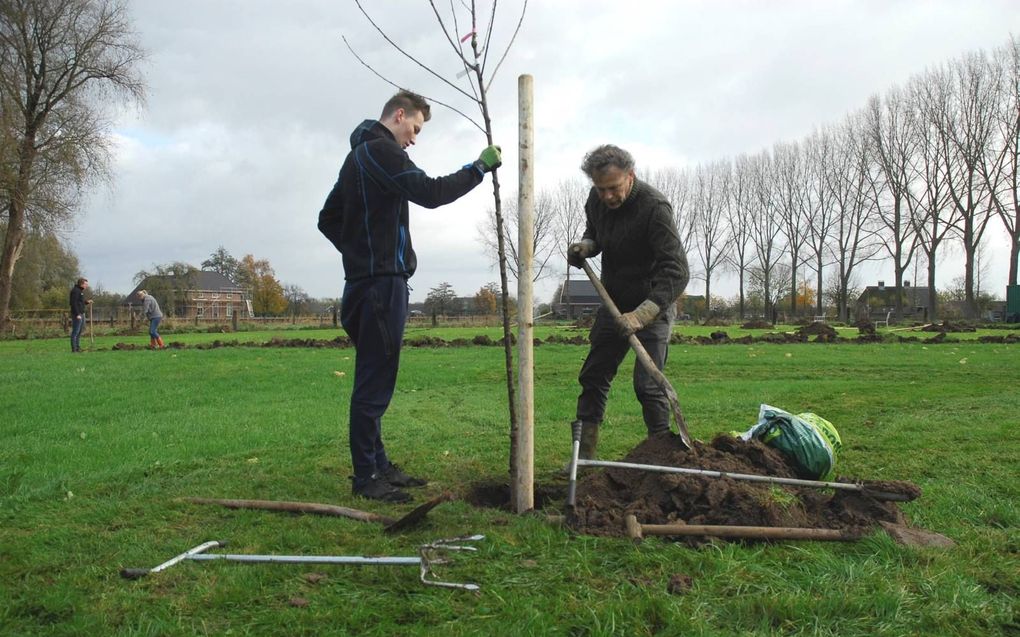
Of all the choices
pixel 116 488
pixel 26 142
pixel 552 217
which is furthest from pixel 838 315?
pixel 116 488

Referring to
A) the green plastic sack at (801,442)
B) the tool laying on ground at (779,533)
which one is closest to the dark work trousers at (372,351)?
the tool laying on ground at (779,533)

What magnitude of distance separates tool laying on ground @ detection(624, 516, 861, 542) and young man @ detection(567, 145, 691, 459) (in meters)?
1.41

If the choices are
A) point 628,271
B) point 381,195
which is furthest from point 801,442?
point 381,195

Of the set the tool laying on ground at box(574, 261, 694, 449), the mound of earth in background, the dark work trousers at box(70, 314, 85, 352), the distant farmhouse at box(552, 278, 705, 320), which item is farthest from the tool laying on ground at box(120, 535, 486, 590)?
the distant farmhouse at box(552, 278, 705, 320)

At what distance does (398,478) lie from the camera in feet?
14.5

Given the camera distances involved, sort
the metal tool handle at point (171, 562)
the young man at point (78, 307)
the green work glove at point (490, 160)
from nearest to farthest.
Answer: the metal tool handle at point (171, 562)
the green work glove at point (490, 160)
the young man at point (78, 307)

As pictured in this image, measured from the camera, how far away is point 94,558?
9.82 feet

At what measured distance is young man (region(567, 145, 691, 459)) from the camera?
14.4 feet

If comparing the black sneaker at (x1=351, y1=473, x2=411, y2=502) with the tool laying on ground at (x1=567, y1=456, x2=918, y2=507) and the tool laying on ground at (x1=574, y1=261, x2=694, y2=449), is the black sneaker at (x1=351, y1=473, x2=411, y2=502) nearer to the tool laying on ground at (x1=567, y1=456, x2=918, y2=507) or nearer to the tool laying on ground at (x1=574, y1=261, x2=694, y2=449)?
the tool laying on ground at (x1=567, y1=456, x2=918, y2=507)

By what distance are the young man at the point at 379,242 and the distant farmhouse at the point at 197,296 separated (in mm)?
37478

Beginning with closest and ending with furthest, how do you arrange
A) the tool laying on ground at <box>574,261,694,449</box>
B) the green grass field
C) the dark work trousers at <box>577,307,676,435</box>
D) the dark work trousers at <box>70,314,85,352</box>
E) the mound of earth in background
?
the green grass field
the mound of earth in background
the tool laying on ground at <box>574,261,694,449</box>
the dark work trousers at <box>577,307,676,435</box>
the dark work trousers at <box>70,314,85,352</box>

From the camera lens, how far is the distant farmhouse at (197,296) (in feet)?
164

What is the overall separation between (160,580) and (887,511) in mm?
3374

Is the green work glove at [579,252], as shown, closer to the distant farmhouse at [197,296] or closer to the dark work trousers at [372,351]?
the dark work trousers at [372,351]
